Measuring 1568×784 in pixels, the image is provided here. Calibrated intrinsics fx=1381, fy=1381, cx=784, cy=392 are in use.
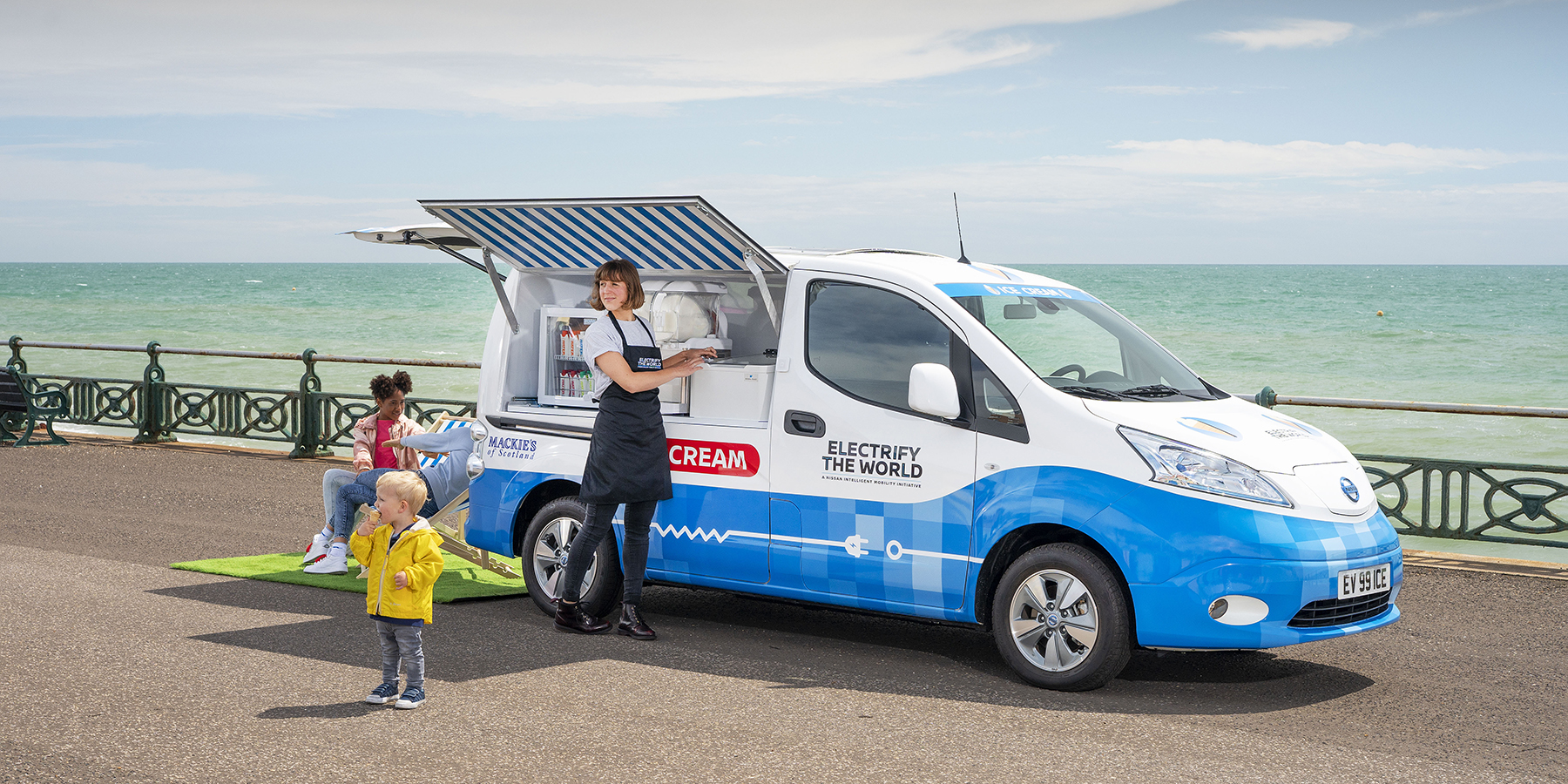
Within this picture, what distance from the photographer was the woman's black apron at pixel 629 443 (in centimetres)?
692

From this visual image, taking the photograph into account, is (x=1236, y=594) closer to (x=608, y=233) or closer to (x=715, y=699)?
(x=715, y=699)

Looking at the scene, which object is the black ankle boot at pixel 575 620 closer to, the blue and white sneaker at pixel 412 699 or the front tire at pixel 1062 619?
the blue and white sneaker at pixel 412 699

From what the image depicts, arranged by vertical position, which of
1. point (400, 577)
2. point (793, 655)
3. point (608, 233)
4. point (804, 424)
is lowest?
point (793, 655)

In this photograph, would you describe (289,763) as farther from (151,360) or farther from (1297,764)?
(151,360)

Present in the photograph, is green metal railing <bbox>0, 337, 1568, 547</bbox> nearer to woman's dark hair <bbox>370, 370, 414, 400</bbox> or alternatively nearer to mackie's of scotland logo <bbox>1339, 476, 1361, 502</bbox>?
woman's dark hair <bbox>370, 370, 414, 400</bbox>

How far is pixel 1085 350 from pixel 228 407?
11927 millimetres

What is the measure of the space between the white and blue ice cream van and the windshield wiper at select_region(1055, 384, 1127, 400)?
1cm

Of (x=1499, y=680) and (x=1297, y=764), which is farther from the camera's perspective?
(x=1499, y=680)

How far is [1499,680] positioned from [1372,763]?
1844mm

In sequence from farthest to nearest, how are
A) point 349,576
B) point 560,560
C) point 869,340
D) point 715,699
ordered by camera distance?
1. point 349,576
2. point 560,560
3. point 869,340
4. point 715,699

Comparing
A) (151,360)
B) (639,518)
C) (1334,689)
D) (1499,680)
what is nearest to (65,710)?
(639,518)

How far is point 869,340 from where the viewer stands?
671cm

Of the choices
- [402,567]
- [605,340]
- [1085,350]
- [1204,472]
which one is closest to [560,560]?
[605,340]

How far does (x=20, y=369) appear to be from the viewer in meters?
17.6
